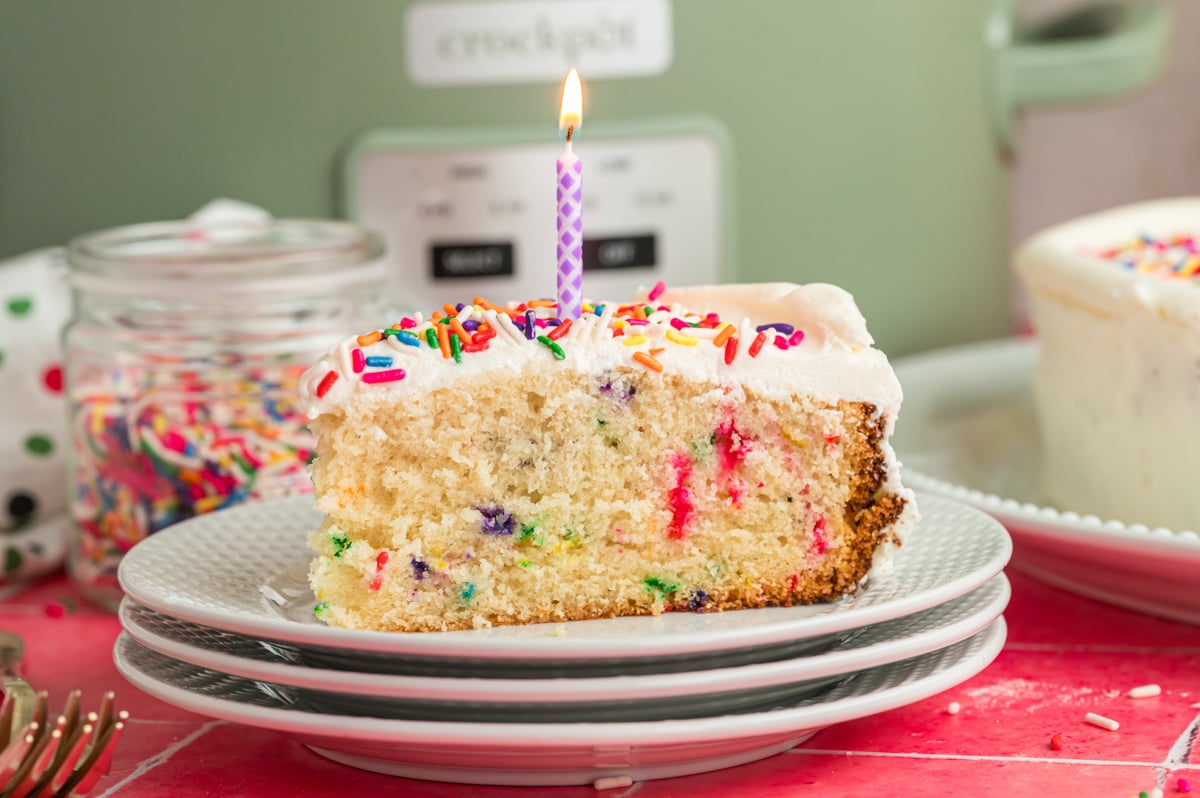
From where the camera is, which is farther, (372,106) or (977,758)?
(372,106)

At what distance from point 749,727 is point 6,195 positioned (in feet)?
3.02

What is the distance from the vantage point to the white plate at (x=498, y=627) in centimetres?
71

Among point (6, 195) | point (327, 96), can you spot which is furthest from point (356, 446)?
point (6, 195)

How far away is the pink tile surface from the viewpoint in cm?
80

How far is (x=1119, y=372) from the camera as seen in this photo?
1088 mm

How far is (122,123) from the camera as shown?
1.28 metres

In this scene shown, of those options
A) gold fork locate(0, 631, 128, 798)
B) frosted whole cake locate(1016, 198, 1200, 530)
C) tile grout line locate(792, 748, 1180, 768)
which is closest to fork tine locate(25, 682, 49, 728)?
gold fork locate(0, 631, 128, 798)

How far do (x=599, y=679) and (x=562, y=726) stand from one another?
0.10 feet

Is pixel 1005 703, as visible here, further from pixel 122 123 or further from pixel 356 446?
pixel 122 123

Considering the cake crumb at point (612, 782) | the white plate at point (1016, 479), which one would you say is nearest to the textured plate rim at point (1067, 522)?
the white plate at point (1016, 479)

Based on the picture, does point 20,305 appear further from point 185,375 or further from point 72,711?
point 72,711

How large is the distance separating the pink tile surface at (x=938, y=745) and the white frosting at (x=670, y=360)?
196mm

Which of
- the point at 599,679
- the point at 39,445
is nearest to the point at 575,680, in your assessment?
the point at 599,679

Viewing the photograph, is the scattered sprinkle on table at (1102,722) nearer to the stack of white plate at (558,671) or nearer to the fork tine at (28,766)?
the stack of white plate at (558,671)
